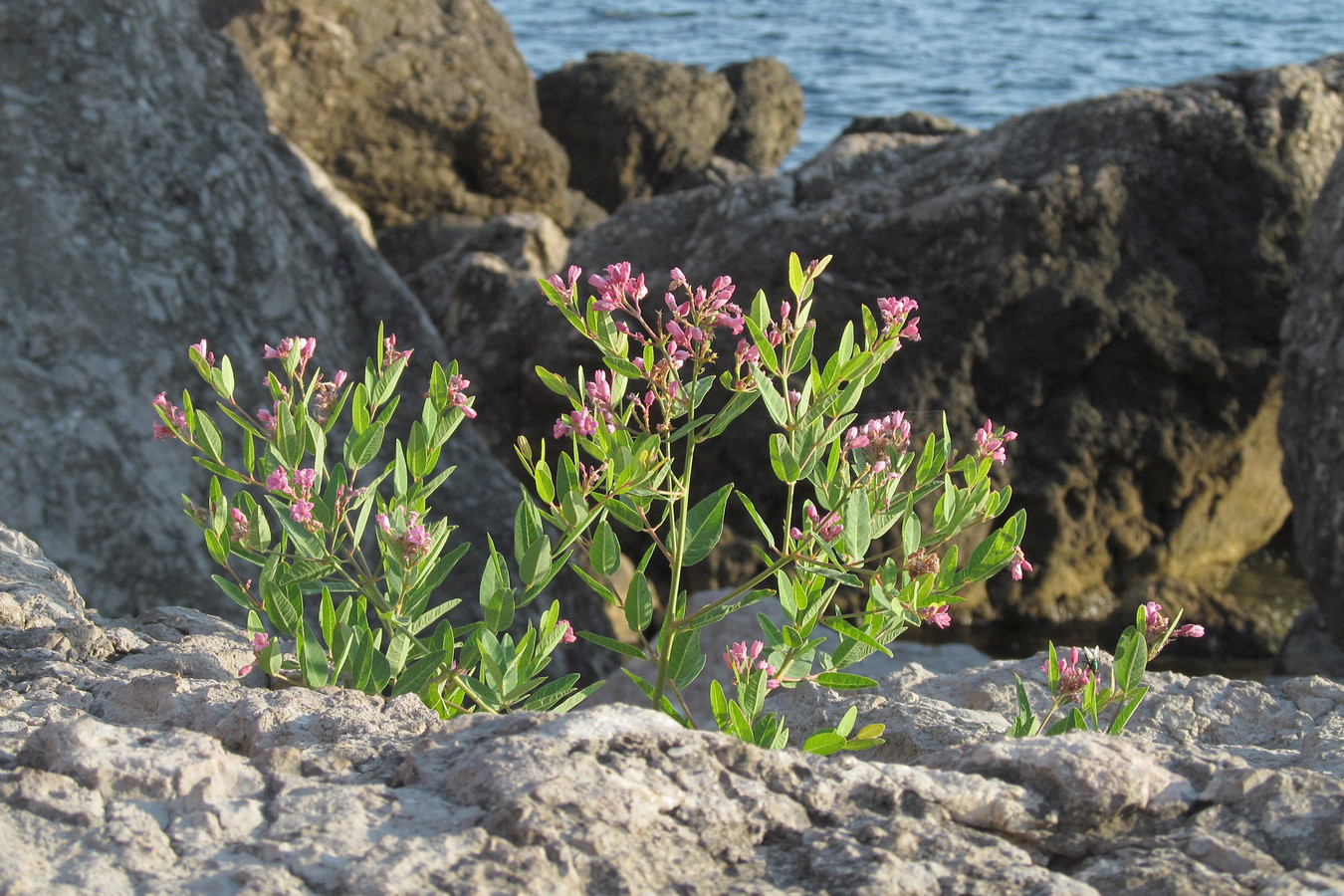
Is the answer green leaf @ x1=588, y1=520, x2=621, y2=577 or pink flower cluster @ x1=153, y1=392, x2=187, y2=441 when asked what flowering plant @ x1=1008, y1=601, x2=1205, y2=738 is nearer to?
green leaf @ x1=588, y1=520, x2=621, y2=577

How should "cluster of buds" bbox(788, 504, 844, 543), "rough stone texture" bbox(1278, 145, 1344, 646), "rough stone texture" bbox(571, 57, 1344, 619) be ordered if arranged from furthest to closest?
1. "rough stone texture" bbox(571, 57, 1344, 619)
2. "rough stone texture" bbox(1278, 145, 1344, 646)
3. "cluster of buds" bbox(788, 504, 844, 543)

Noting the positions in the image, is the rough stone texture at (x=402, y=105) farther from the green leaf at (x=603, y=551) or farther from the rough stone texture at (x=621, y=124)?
the green leaf at (x=603, y=551)

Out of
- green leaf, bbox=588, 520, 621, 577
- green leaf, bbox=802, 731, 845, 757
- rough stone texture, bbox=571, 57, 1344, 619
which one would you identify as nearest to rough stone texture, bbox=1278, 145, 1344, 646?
rough stone texture, bbox=571, 57, 1344, 619

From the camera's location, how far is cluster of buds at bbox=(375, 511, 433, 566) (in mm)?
1668

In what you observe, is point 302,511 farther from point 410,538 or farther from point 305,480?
point 410,538

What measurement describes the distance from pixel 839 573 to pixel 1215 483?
4718 millimetres

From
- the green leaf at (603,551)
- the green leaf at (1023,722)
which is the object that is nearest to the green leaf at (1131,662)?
the green leaf at (1023,722)

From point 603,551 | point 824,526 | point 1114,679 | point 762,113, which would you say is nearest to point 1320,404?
point 1114,679

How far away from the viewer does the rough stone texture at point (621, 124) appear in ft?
34.5

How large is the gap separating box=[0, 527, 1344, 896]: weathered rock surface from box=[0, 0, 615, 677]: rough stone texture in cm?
210

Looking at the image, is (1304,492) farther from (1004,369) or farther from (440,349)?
(440,349)

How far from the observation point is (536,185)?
9031 millimetres

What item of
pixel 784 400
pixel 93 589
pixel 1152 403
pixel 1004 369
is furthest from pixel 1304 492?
pixel 93 589

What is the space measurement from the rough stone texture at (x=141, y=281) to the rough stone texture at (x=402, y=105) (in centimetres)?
381
